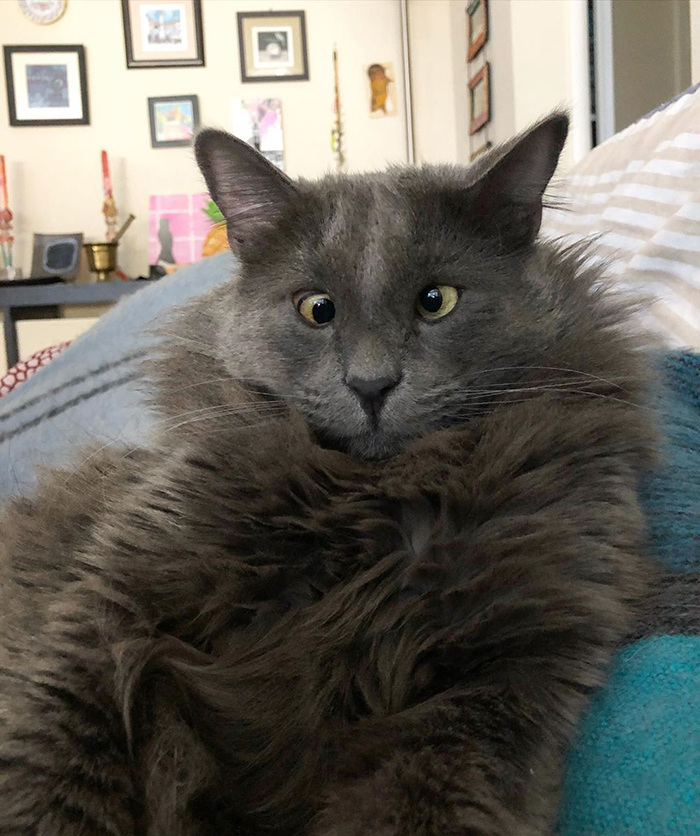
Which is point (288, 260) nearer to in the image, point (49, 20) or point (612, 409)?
point (612, 409)

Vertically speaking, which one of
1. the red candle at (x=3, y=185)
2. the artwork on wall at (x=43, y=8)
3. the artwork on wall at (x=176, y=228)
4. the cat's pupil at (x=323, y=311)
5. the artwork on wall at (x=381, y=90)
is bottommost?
the cat's pupil at (x=323, y=311)

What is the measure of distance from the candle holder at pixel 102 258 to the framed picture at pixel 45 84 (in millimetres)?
859

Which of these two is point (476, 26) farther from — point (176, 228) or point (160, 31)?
point (176, 228)

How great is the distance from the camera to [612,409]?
34.7 inches

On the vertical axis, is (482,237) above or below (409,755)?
above

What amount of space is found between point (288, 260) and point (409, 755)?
631 millimetres

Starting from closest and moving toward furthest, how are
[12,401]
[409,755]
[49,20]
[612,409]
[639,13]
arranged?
[409,755] < [612,409] < [12,401] < [639,13] < [49,20]

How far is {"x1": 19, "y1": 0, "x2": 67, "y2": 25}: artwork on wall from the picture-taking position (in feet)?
14.8

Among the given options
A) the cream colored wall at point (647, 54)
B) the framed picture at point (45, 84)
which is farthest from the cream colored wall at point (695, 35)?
the framed picture at point (45, 84)

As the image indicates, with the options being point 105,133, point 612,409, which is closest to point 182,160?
point 105,133

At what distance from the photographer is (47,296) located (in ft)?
13.6

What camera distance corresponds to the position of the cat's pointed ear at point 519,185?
937mm

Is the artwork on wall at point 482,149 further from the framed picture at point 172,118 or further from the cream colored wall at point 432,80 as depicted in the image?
the framed picture at point 172,118

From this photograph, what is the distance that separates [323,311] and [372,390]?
158 mm
